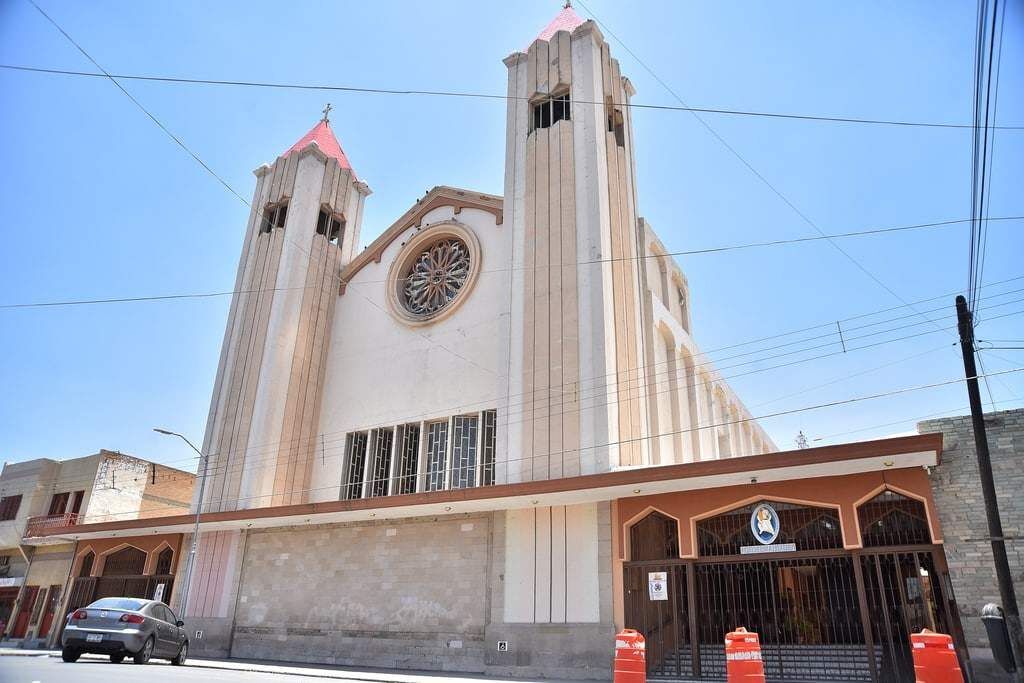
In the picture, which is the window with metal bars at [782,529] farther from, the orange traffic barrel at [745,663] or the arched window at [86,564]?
the arched window at [86,564]

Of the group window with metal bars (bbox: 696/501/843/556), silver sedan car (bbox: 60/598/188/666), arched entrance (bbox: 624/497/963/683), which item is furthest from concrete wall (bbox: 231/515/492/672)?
window with metal bars (bbox: 696/501/843/556)

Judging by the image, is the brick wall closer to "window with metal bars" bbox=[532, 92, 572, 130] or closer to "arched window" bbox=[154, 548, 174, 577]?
"window with metal bars" bbox=[532, 92, 572, 130]

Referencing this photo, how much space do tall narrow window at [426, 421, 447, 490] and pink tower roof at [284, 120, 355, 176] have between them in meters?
14.4

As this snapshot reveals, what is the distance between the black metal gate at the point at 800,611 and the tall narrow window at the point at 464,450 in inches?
244

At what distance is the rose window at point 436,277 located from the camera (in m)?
24.3

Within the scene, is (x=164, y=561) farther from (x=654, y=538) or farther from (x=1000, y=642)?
(x=1000, y=642)

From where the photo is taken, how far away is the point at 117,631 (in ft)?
44.3

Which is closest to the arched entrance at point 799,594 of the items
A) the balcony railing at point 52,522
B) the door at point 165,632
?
the door at point 165,632

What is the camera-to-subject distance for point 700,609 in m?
15.2

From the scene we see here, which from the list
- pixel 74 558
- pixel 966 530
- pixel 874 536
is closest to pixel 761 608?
pixel 874 536

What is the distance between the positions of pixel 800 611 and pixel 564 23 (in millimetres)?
21115

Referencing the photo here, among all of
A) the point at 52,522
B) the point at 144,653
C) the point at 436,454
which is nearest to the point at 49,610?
the point at 52,522

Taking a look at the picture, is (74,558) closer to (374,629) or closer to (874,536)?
(374,629)

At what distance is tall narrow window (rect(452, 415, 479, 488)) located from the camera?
20.8 metres
